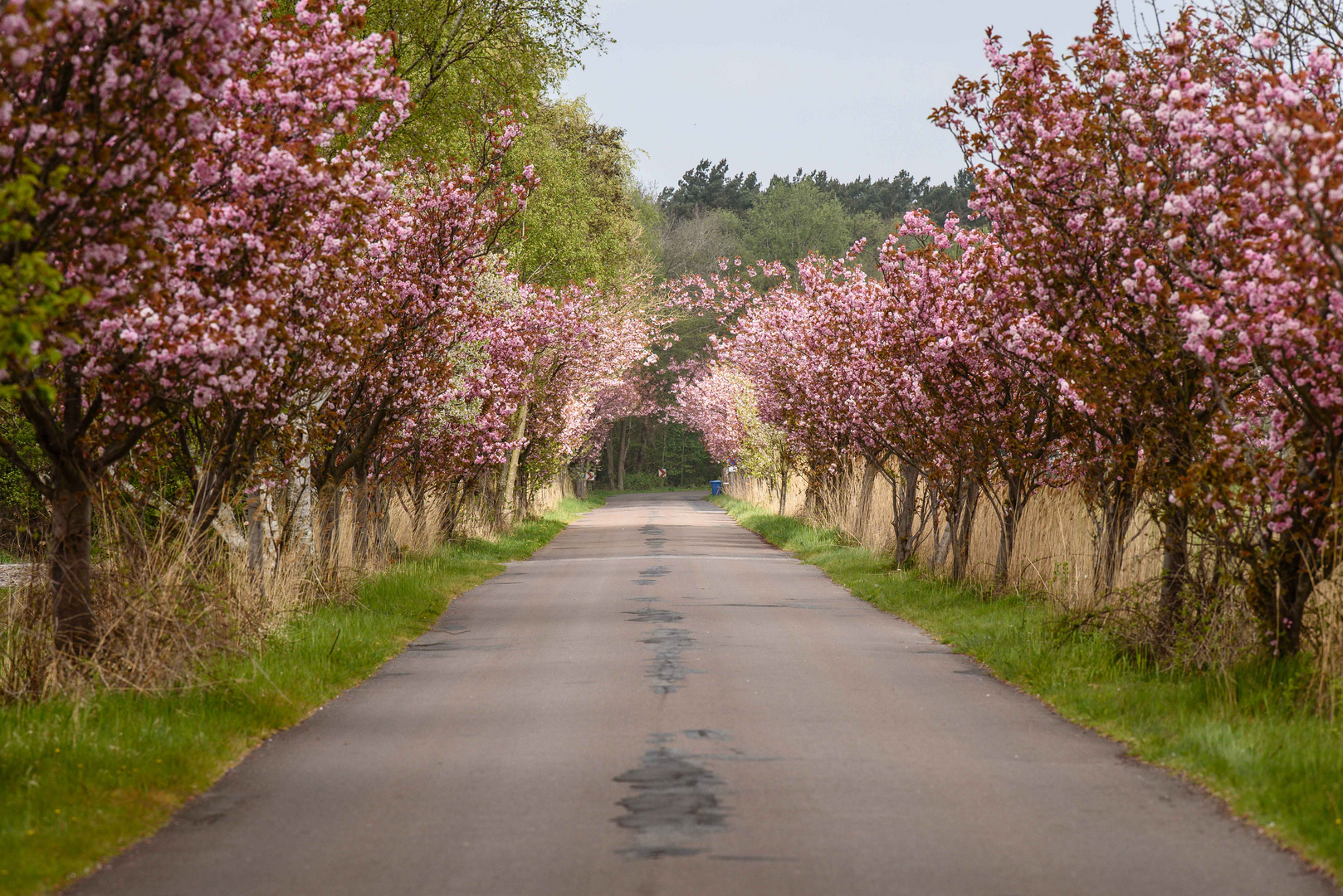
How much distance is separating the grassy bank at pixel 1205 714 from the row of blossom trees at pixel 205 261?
5784 mm

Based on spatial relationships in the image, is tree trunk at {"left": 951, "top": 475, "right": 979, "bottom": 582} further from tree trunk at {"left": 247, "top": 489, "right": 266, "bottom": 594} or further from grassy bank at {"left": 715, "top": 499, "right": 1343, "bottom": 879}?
tree trunk at {"left": 247, "top": 489, "right": 266, "bottom": 594}

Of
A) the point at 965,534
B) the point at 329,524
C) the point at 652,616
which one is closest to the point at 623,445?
the point at 965,534

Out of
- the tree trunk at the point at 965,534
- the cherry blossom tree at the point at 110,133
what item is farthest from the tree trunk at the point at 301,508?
the tree trunk at the point at 965,534

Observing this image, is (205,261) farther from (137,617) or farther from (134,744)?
(134,744)

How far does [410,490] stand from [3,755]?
1835 centimetres

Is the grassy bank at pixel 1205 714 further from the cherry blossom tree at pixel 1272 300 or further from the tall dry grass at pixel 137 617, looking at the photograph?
the tall dry grass at pixel 137 617

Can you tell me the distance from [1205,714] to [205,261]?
6672mm

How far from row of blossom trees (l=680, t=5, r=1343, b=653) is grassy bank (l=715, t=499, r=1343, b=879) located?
0.61 m

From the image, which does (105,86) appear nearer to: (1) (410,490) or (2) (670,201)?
(1) (410,490)

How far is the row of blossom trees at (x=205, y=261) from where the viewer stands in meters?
6.87

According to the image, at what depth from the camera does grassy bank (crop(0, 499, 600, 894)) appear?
21.4 ft

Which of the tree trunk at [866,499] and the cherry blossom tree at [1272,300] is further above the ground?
the cherry blossom tree at [1272,300]

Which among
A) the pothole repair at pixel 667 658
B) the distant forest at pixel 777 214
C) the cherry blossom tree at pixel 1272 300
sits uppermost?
the distant forest at pixel 777 214

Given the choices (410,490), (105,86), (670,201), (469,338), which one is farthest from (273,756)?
(670,201)
